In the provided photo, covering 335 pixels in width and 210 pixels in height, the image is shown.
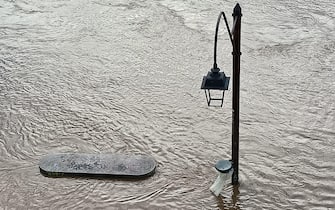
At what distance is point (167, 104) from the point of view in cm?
666

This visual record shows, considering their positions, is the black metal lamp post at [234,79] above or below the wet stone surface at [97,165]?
above

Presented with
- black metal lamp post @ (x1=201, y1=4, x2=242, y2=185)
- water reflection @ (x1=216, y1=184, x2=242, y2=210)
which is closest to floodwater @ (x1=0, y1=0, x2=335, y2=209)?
water reflection @ (x1=216, y1=184, x2=242, y2=210)

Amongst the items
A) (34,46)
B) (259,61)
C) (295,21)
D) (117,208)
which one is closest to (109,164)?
(117,208)

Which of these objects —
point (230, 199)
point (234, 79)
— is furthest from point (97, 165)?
point (234, 79)

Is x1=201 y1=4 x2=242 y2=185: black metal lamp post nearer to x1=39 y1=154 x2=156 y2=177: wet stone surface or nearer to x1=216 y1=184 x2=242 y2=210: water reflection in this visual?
x1=216 y1=184 x2=242 y2=210: water reflection

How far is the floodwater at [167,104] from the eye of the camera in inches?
199

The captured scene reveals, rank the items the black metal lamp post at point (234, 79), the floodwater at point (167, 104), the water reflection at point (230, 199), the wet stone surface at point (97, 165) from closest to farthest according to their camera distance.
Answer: the black metal lamp post at point (234, 79) < the water reflection at point (230, 199) < the floodwater at point (167, 104) < the wet stone surface at point (97, 165)

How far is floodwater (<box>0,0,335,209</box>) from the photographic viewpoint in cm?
505

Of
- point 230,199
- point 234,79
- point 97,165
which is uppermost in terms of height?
point 234,79

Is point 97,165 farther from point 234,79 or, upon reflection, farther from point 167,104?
point 234,79

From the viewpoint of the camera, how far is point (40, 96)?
7102 mm

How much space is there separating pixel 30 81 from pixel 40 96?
2.01 ft

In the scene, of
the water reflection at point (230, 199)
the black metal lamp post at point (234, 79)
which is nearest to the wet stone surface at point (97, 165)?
the water reflection at point (230, 199)

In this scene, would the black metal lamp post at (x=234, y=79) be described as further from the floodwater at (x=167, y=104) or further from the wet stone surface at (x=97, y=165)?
the wet stone surface at (x=97, y=165)
